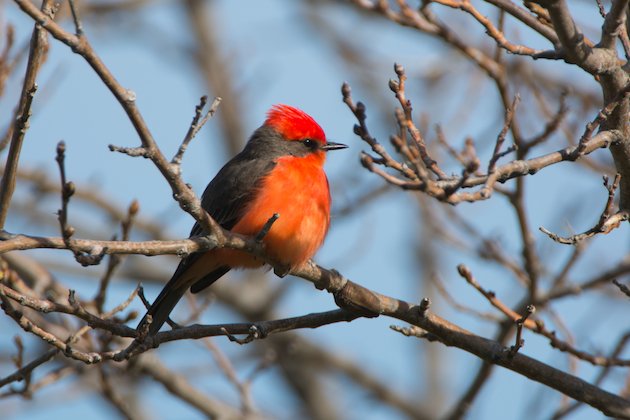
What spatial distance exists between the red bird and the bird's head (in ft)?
0.06

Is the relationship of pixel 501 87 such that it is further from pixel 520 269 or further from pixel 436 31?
pixel 520 269

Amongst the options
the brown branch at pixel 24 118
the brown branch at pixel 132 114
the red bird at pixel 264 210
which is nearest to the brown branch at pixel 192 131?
the brown branch at pixel 132 114

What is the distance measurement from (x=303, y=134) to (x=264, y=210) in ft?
3.87

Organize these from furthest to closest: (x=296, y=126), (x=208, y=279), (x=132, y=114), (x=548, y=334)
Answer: (x=296, y=126) → (x=208, y=279) → (x=548, y=334) → (x=132, y=114)

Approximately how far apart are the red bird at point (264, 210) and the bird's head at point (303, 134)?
17 mm

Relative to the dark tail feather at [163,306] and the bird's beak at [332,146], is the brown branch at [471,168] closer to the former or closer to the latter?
the dark tail feather at [163,306]

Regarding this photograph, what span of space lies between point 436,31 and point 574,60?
1803mm

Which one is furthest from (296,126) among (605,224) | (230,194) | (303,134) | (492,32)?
(605,224)

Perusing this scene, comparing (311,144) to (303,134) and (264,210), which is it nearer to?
(303,134)

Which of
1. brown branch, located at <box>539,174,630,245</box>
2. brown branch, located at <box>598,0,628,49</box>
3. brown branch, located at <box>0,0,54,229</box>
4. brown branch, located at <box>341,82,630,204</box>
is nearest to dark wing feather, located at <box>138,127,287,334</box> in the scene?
brown branch, located at <box>0,0,54,229</box>

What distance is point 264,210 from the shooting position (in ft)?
16.7

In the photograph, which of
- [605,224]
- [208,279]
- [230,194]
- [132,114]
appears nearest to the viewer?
[132,114]

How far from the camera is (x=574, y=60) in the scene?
3479 mm

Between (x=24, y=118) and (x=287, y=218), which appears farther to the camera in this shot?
(x=287, y=218)
